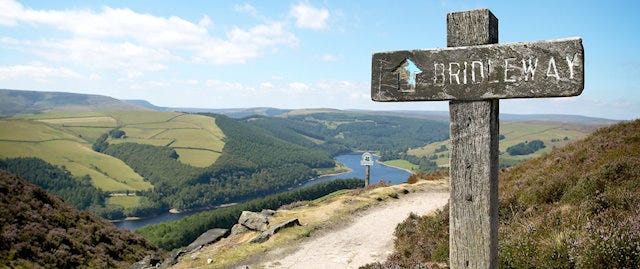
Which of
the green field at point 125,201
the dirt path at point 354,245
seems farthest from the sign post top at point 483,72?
the green field at point 125,201

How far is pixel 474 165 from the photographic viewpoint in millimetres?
3076

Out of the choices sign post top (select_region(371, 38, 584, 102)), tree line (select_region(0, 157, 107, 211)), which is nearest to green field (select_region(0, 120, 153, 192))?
tree line (select_region(0, 157, 107, 211))

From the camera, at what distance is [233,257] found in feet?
42.0

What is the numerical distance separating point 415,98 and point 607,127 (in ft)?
52.6

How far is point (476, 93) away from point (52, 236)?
19.4 metres

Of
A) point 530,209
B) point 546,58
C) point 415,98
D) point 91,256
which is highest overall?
point 546,58

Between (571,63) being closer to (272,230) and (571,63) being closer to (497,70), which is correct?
(497,70)

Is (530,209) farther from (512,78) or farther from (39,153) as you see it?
(39,153)

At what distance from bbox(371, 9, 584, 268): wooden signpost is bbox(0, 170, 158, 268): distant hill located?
54.5 feet

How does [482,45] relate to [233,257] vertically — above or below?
above

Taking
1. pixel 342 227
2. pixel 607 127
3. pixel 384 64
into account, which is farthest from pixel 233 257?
pixel 607 127

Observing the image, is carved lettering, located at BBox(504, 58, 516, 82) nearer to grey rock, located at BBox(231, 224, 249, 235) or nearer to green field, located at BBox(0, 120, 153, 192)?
grey rock, located at BBox(231, 224, 249, 235)

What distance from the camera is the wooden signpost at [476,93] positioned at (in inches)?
114

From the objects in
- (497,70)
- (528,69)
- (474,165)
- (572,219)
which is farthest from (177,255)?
(528,69)
